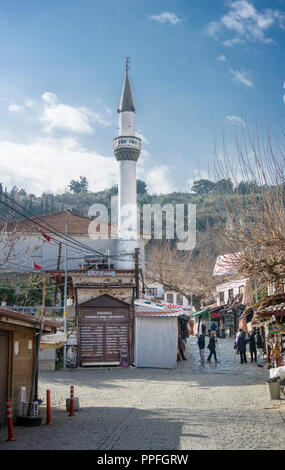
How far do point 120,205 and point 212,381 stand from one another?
33.0m

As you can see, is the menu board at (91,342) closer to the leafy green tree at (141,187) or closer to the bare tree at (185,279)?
the bare tree at (185,279)

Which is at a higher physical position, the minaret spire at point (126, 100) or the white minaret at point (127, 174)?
the minaret spire at point (126, 100)

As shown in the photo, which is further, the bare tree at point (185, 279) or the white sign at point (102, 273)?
the bare tree at point (185, 279)

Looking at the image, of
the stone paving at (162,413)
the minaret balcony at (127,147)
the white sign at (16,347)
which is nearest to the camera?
the stone paving at (162,413)

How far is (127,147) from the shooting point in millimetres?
50156

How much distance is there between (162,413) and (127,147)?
39.9 meters

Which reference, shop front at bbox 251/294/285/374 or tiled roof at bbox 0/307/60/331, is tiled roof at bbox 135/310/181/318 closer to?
shop front at bbox 251/294/285/374

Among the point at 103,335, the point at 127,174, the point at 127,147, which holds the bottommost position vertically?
the point at 103,335

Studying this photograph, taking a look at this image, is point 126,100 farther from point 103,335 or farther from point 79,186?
point 79,186

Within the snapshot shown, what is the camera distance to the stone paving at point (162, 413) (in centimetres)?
925

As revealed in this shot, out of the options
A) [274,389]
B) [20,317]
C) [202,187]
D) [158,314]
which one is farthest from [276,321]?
[202,187]

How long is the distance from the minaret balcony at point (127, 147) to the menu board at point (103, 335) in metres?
28.0

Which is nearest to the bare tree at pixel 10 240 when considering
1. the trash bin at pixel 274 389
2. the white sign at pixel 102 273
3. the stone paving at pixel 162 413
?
the white sign at pixel 102 273
